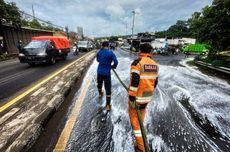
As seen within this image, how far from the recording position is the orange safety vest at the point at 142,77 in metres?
2.44

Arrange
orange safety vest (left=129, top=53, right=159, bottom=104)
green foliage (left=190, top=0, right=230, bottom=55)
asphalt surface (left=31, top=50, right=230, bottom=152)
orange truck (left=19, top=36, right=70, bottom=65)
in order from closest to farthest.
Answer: orange safety vest (left=129, top=53, right=159, bottom=104), asphalt surface (left=31, top=50, right=230, bottom=152), orange truck (left=19, top=36, right=70, bottom=65), green foliage (left=190, top=0, right=230, bottom=55)

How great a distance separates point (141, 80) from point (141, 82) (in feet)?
0.12

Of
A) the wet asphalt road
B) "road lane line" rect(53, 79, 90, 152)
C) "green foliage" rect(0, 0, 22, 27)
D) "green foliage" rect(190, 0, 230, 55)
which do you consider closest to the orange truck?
the wet asphalt road

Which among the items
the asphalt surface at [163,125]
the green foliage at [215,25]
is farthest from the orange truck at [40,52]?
the green foliage at [215,25]

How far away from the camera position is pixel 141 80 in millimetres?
2514

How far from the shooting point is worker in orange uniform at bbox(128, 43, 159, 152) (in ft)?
8.03

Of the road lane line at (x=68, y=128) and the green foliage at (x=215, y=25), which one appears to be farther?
the green foliage at (x=215, y=25)

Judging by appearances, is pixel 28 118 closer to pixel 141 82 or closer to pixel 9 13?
pixel 141 82

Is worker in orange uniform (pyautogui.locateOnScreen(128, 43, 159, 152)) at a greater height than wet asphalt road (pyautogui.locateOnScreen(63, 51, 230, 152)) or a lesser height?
greater

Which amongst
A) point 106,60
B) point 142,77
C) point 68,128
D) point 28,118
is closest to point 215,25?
point 106,60

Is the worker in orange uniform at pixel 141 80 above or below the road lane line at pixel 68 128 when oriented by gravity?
above

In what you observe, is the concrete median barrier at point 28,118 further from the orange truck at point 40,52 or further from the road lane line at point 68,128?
the orange truck at point 40,52

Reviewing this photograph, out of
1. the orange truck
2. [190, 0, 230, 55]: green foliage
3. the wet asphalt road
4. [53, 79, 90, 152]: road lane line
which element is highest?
[190, 0, 230, 55]: green foliage

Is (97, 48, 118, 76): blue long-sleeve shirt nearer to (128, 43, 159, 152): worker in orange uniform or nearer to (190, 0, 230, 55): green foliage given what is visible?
(128, 43, 159, 152): worker in orange uniform
